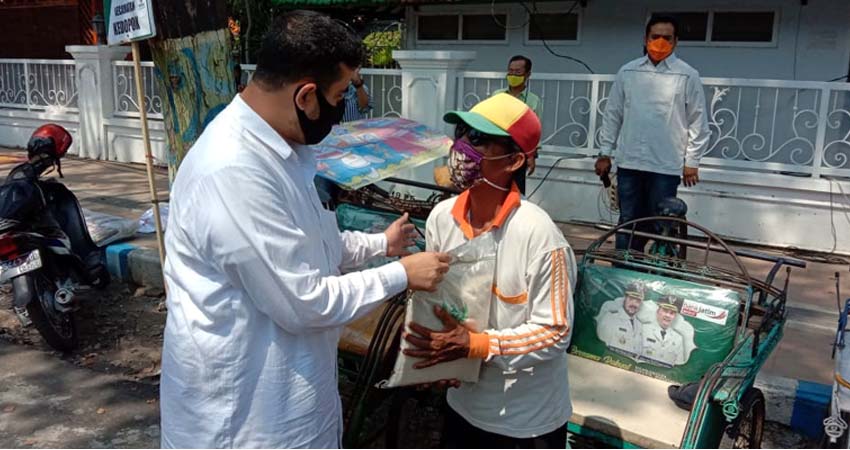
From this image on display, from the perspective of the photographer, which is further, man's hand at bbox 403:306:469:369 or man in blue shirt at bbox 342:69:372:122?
man in blue shirt at bbox 342:69:372:122

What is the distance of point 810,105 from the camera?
6.98 meters

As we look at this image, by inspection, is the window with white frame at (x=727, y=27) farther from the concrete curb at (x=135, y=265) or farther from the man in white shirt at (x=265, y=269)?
the man in white shirt at (x=265, y=269)

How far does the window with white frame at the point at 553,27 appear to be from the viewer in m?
9.80

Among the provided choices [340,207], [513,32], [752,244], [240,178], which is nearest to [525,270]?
[240,178]

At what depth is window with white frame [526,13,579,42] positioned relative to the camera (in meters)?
9.80

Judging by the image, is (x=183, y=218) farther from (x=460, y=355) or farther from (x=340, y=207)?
(x=340, y=207)

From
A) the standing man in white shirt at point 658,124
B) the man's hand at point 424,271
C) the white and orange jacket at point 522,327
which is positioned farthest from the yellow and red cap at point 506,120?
the standing man in white shirt at point 658,124

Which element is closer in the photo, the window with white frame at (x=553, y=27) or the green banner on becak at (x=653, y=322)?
the green banner on becak at (x=653, y=322)

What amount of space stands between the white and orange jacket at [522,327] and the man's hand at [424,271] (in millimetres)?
244

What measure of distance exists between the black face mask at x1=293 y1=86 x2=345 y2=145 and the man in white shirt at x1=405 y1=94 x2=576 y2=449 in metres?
0.43

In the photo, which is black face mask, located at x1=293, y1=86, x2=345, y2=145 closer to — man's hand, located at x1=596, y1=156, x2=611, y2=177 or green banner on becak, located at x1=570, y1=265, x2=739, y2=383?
green banner on becak, located at x1=570, y1=265, x2=739, y2=383

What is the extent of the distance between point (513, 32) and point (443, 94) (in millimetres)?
3488

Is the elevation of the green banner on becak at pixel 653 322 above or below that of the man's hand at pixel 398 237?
below

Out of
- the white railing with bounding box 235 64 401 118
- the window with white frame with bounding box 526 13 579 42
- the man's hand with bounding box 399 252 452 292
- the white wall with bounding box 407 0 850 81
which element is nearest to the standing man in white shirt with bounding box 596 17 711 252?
the man's hand with bounding box 399 252 452 292
